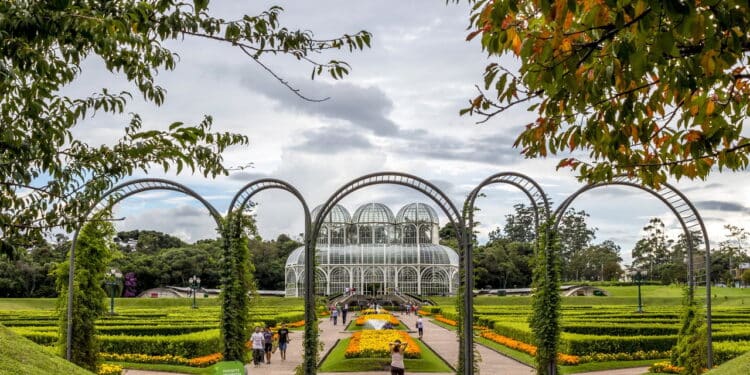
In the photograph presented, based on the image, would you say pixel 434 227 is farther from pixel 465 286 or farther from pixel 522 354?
pixel 465 286

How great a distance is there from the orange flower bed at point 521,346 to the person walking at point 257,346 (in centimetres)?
617

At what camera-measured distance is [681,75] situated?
3.50 meters

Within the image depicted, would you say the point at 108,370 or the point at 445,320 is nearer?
the point at 108,370

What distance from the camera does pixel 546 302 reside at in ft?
36.4

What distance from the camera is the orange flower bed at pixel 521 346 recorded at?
14.8 metres

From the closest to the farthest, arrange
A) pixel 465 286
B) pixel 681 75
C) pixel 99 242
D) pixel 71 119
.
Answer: pixel 681 75
pixel 71 119
pixel 465 286
pixel 99 242

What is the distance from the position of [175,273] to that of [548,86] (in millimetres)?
48556

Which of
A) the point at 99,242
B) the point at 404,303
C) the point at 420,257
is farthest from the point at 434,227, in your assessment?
the point at 99,242

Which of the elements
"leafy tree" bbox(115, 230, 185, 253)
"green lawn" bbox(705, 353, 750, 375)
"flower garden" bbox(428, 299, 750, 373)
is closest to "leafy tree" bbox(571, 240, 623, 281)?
"leafy tree" bbox(115, 230, 185, 253)

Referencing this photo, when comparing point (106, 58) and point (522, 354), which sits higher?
point (106, 58)

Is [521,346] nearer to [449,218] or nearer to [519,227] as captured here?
[449,218]

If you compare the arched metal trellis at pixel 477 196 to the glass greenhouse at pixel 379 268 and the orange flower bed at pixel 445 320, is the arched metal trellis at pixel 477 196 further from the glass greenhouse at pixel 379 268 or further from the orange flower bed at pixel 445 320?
the glass greenhouse at pixel 379 268

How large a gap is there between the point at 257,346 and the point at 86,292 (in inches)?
167

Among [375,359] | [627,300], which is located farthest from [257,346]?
[627,300]
